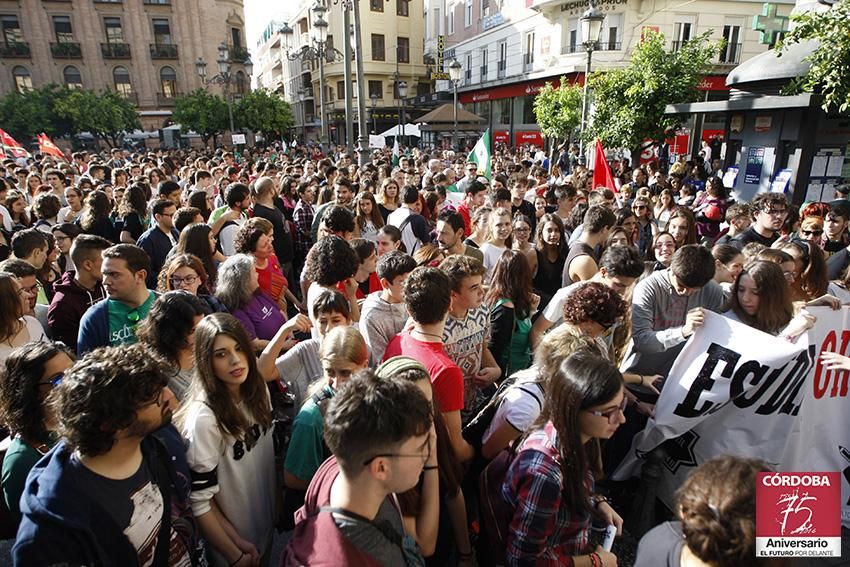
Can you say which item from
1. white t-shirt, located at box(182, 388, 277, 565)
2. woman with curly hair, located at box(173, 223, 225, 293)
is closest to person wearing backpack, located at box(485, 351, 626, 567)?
white t-shirt, located at box(182, 388, 277, 565)

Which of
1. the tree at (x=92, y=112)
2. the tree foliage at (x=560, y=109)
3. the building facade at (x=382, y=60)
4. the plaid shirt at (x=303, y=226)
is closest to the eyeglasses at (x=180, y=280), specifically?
the plaid shirt at (x=303, y=226)

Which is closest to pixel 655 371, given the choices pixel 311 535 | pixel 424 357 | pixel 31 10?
pixel 424 357

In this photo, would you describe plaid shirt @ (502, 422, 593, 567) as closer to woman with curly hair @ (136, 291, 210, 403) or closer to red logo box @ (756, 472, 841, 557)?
red logo box @ (756, 472, 841, 557)

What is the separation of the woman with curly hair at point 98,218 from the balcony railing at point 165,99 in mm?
43442

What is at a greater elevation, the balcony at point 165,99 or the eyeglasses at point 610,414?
the balcony at point 165,99

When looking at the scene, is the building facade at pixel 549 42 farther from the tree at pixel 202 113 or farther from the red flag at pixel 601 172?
the tree at pixel 202 113

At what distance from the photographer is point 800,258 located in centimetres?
367

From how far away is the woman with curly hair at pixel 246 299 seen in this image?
3455 mm

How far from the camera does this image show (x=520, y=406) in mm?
2182

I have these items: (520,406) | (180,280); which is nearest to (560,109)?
(180,280)

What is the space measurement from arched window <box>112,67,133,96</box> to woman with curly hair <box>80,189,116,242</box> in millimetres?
44076

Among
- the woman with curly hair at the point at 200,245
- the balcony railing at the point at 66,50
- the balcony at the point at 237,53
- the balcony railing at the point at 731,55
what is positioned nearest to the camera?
the woman with curly hair at the point at 200,245

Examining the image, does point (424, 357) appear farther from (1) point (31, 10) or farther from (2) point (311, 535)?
(1) point (31, 10)

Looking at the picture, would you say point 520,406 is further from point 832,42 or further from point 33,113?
point 33,113
